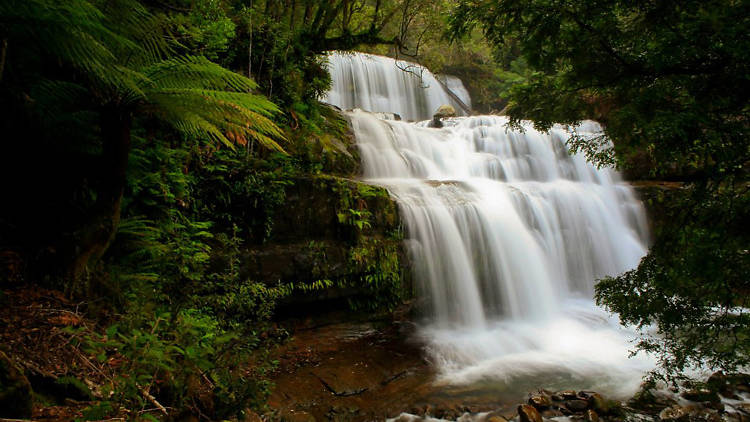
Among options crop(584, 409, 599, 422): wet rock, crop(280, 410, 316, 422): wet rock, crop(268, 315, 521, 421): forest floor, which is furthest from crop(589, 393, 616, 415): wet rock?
crop(280, 410, 316, 422): wet rock

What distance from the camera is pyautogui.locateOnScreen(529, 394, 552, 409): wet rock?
4031mm

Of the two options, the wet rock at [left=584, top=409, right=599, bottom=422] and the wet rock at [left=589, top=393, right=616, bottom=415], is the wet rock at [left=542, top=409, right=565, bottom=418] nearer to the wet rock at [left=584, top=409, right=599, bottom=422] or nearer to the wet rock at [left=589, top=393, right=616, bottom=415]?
the wet rock at [left=584, top=409, right=599, bottom=422]

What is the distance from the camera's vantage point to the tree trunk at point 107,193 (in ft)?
7.72

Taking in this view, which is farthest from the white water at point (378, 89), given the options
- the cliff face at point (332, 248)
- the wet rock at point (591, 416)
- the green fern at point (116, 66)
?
the wet rock at point (591, 416)

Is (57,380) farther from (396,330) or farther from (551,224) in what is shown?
(551,224)

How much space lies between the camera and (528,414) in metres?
3.73

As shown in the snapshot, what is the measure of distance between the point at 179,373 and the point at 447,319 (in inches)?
187

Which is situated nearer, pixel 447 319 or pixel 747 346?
pixel 747 346

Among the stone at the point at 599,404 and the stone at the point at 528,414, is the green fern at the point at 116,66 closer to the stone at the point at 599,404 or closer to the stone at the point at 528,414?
the stone at the point at 528,414

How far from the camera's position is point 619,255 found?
902 centimetres

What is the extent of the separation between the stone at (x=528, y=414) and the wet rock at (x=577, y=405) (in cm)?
46

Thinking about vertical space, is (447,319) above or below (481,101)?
below

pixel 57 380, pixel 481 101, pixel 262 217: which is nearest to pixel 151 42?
pixel 57 380

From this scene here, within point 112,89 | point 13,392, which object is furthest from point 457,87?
point 13,392
